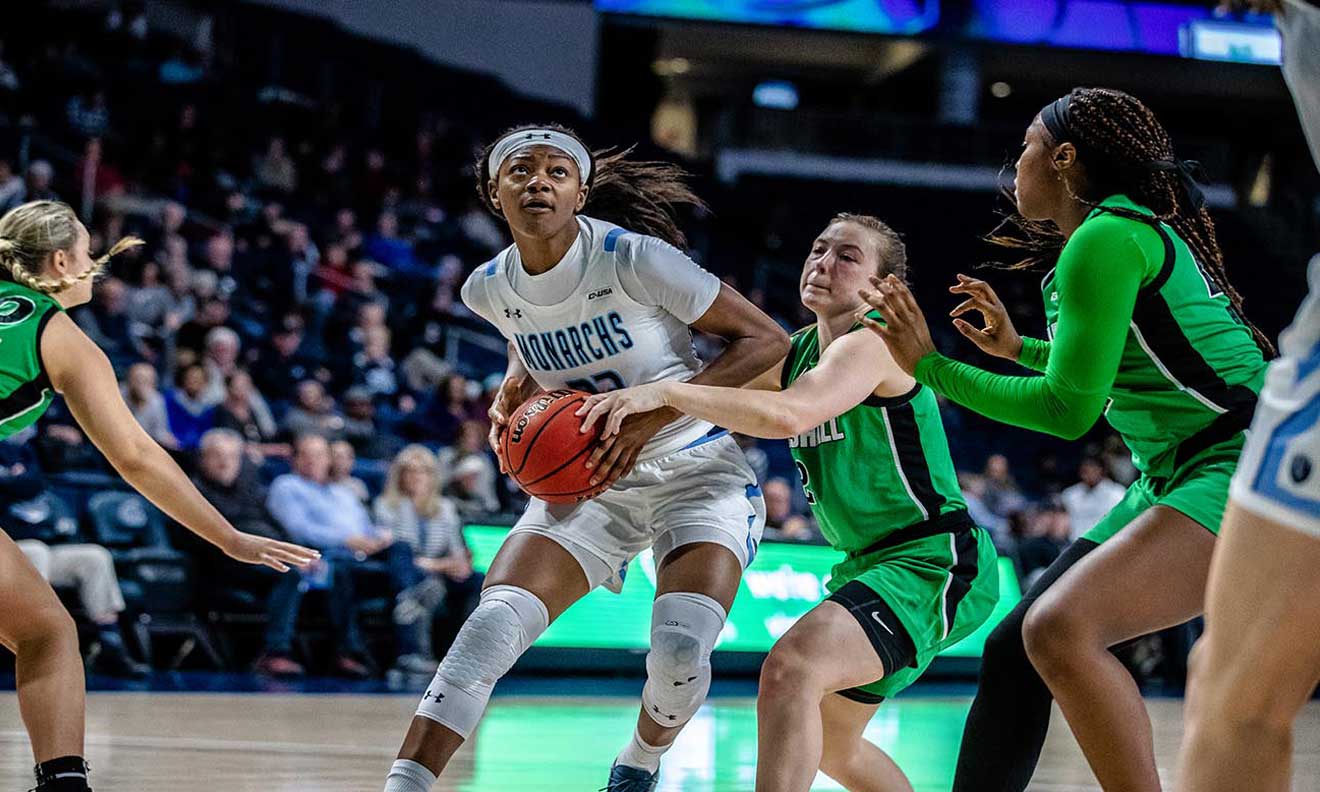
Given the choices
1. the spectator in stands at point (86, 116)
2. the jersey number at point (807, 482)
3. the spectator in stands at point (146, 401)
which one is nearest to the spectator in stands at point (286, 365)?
the spectator in stands at point (146, 401)

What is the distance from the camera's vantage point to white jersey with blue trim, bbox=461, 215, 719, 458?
13.3 feet

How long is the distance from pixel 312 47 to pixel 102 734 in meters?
14.0

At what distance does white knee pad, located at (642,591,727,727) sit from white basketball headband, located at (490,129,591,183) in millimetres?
1207

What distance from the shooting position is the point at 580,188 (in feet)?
13.7

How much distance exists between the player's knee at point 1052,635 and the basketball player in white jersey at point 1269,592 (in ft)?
2.97

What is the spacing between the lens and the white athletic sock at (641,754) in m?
4.04

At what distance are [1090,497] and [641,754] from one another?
25.8ft

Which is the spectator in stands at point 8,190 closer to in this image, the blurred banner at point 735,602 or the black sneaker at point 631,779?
the blurred banner at point 735,602

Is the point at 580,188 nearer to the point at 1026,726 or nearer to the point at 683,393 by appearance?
the point at 683,393

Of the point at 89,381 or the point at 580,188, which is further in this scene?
the point at 580,188

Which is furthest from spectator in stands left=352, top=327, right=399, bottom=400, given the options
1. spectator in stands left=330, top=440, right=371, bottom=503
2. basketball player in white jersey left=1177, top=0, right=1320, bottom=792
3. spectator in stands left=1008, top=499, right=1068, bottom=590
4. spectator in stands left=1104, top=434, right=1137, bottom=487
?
basketball player in white jersey left=1177, top=0, right=1320, bottom=792

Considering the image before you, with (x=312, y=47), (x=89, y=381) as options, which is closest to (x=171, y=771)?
(x=89, y=381)

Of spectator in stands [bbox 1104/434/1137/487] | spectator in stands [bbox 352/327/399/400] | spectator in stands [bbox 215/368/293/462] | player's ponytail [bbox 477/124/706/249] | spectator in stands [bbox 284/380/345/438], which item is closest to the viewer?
player's ponytail [bbox 477/124/706/249]

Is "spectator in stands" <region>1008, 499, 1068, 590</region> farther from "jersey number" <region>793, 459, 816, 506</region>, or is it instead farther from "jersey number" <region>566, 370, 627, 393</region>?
"jersey number" <region>566, 370, 627, 393</region>
